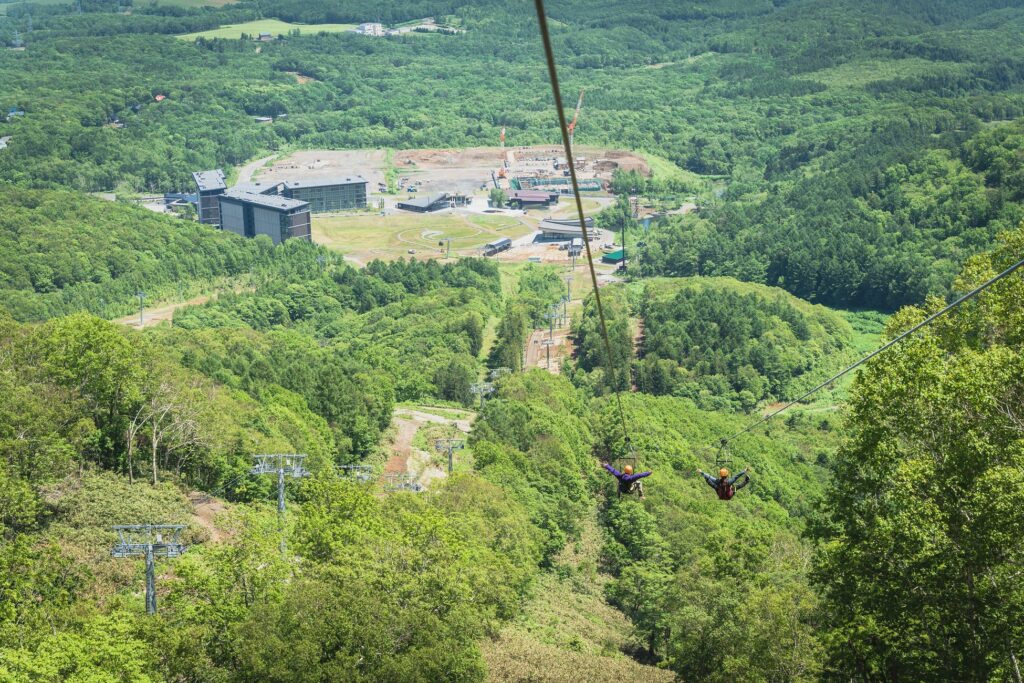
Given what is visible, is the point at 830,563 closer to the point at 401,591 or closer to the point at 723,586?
the point at 723,586

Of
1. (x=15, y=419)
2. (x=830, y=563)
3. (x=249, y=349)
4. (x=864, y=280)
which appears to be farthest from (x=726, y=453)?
(x=864, y=280)

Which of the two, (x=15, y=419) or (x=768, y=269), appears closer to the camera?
(x=15, y=419)

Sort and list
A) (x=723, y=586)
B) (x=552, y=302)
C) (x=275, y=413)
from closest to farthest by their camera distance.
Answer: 1. (x=723, y=586)
2. (x=275, y=413)
3. (x=552, y=302)

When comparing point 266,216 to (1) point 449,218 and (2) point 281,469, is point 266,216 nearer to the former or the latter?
(1) point 449,218

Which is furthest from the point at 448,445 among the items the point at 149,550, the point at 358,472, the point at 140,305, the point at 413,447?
the point at 140,305

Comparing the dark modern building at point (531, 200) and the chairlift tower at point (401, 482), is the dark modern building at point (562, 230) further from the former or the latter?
the chairlift tower at point (401, 482)

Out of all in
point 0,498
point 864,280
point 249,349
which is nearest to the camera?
point 0,498
